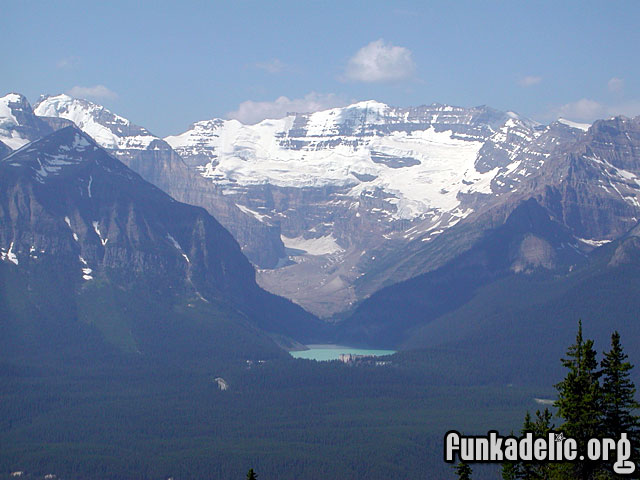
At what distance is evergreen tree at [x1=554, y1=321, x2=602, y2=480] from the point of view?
286 feet

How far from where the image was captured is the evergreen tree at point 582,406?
87.1 meters

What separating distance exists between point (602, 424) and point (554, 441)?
11.0 feet

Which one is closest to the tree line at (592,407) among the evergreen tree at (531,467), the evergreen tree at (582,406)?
the evergreen tree at (582,406)

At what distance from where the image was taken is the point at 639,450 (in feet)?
297

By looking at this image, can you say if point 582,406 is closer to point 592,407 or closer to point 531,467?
point 592,407

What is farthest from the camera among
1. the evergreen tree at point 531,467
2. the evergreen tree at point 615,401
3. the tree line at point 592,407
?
the evergreen tree at point 531,467

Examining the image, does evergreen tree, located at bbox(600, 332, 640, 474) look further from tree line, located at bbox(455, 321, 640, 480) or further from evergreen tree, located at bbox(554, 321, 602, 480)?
evergreen tree, located at bbox(554, 321, 602, 480)

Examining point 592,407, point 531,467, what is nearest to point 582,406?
point 592,407

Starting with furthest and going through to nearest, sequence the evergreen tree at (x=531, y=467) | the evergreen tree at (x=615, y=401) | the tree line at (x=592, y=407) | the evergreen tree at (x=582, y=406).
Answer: the evergreen tree at (x=531, y=467), the evergreen tree at (x=615, y=401), the evergreen tree at (x=582, y=406), the tree line at (x=592, y=407)

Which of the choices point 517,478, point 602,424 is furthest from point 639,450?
point 517,478

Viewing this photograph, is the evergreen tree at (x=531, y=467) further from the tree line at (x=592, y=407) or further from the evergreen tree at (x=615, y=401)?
the evergreen tree at (x=615, y=401)

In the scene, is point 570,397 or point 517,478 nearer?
point 570,397

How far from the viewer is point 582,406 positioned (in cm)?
8712

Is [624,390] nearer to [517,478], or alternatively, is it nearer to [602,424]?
[602,424]
